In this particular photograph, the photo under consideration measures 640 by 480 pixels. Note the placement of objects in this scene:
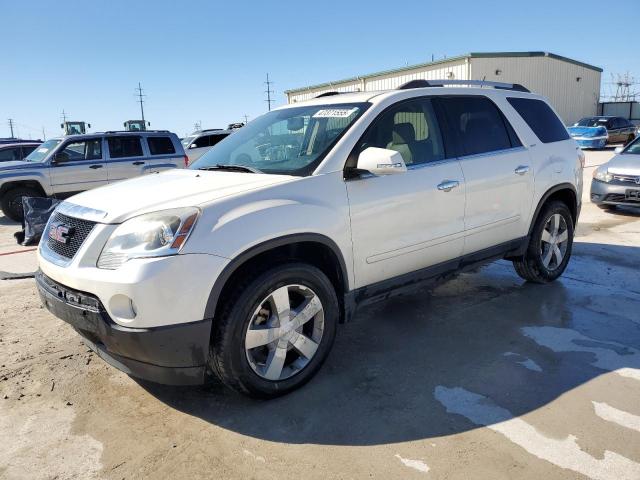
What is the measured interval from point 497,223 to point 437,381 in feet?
5.57

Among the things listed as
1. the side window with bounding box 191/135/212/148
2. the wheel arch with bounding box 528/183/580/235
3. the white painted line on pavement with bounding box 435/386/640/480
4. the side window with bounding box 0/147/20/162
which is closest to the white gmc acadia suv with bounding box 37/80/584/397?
the wheel arch with bounding box 528/183/580/235

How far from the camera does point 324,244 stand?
320 cm

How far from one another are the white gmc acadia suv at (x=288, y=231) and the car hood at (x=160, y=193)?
15mm

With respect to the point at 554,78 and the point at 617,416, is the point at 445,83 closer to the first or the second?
the point at 617,416

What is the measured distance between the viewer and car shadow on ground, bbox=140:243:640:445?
288 cm

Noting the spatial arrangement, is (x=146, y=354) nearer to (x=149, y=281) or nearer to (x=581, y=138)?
(x=149, y=281)

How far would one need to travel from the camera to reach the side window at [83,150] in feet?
35.6

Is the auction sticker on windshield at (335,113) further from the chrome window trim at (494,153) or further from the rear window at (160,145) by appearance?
the rear window at (160,145)

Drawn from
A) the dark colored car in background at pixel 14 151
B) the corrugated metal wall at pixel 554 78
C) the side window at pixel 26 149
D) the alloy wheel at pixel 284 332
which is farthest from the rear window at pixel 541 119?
the corrugated metal wall at pixel 554 78

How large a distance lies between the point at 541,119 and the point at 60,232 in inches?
170

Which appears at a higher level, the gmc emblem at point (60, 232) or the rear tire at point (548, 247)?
the gmc emblem at point (60, 232)

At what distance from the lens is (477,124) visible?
4324 mm

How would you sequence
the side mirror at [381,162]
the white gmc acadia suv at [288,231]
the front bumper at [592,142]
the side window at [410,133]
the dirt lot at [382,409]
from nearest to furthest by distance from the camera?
1. the dirt lot at [382,409]
2. the white gmc acadia suv at [288,231]
3. the side mirror at [381,162]
4. the side window at [410,133]
5. the front bumper at [592,142]

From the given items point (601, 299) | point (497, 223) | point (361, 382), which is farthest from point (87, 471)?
→ point (601, 299)
